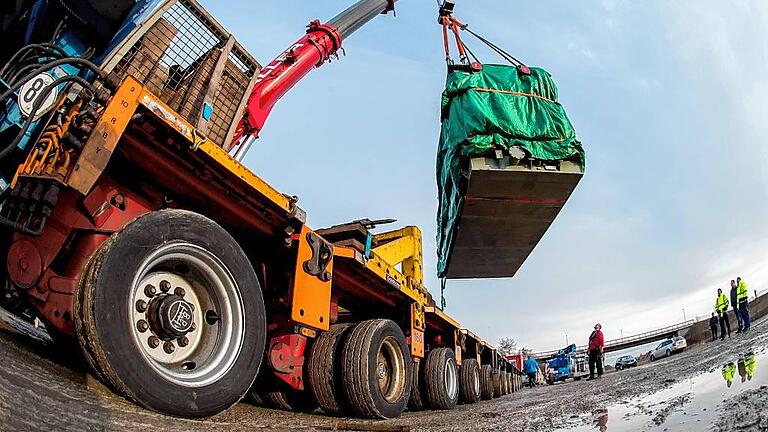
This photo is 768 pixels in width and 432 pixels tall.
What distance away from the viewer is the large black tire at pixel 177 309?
81.0 inches

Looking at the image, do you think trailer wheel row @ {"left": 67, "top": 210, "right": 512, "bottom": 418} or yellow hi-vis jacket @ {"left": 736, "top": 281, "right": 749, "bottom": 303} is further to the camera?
yellow hi-vis jacket @ {"left": 736, "top": 281, "right": 749, "bottom": 303}

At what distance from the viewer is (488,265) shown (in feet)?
25.0

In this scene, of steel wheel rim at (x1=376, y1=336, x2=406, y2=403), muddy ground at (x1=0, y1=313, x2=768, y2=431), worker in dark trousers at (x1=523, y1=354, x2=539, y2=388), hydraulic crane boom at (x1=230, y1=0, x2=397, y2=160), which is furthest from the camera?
worker in dark trousers at (x1=523, y1=354, x2=539, y2=388)

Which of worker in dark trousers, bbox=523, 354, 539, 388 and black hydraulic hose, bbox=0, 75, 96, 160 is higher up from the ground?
worker in dark trousers, bbox=523, 354, 539, 388

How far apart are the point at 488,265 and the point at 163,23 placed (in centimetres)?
542

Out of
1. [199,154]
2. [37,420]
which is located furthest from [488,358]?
[37,420]

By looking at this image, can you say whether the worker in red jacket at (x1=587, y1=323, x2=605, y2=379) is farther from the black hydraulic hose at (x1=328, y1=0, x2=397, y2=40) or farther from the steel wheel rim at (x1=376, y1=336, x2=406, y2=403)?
the steel wheel rim at (x1=376, y1=336, x2=406, y2=403)

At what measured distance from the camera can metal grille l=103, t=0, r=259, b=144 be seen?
11.7ft

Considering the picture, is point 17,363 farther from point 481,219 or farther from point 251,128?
point 481,219

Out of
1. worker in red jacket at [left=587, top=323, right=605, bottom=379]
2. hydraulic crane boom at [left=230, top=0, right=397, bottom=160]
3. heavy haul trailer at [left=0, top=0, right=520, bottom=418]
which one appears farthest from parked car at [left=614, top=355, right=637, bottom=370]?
heavy haul trailer at [left=0, top=0, right=520, bottom=418]

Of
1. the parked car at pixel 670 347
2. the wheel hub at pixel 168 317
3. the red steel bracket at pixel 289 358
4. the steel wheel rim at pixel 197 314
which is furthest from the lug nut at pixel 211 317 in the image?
the parked car at pixel 670 347

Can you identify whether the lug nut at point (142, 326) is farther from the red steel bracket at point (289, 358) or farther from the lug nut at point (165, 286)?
the red steel bracket at point (289, 358)

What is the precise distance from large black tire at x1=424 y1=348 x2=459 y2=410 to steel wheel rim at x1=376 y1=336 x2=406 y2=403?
121cm

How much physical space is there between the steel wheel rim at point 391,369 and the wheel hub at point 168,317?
215 cm
